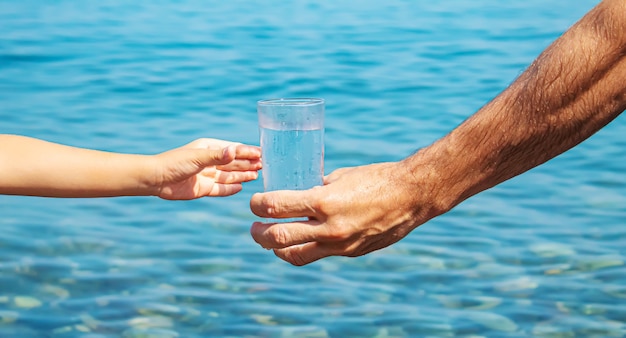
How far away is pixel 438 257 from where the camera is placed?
5422 mm

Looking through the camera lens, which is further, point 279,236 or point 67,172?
point 67,172

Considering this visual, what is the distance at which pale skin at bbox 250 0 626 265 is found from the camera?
2744 mm

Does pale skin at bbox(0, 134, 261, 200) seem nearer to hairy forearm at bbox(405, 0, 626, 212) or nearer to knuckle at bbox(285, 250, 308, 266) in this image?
knuckle at bbox(285, 250, 308, 266)

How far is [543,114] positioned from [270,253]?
292cm

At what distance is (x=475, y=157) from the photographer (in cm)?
291

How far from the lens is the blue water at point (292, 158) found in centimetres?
261

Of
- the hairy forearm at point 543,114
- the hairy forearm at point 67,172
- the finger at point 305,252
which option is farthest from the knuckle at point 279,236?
the hairy forearm at point 67,172

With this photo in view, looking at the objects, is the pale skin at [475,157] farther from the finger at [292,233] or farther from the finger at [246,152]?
the finger at [246,152]

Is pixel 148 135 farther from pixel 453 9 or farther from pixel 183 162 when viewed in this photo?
pixel 453 9

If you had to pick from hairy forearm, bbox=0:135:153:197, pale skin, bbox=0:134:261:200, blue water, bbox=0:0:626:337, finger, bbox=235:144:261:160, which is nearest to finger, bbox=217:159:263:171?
pale skin, bbox=0:134:261:200

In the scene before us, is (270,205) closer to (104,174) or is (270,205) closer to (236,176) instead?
(236,176)

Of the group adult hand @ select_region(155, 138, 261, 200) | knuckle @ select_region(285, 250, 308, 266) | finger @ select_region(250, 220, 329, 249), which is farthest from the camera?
adult hand @ select_region(155, 138, 261, 200)

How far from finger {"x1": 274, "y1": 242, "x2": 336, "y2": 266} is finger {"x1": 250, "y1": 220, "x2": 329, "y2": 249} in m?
0.06

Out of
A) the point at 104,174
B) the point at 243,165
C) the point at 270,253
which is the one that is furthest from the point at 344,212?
the point at 270,253
